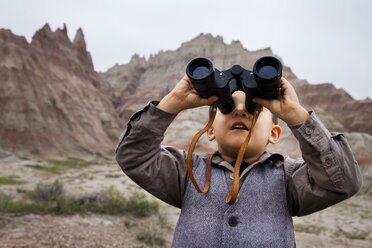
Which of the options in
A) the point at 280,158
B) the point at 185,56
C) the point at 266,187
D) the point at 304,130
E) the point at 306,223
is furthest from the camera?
the point at 185,56

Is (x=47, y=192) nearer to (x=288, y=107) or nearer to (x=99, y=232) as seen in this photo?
(x=99, y=232)

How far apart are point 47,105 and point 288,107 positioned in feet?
101

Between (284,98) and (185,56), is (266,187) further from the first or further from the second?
(185,56)

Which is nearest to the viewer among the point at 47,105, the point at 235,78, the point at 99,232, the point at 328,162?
the point at 328,162

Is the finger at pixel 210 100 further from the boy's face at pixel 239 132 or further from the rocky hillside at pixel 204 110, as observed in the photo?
the rocky hillside at pixel 204 110

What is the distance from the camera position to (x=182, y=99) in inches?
62.4

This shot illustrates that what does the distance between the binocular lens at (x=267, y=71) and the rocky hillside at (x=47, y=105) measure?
25293 mm

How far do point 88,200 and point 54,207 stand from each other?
91 cm

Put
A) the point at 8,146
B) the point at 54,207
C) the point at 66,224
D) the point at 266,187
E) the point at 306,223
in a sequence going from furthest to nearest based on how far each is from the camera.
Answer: the point at 8,146 < the point at 306,223 < the point at 54,207 < the point at 66,224 < the point at 266,187

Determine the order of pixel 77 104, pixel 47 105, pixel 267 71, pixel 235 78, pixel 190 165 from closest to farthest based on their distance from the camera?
pixel 267 71
pixel 190 165
pixel 235 78
pixel 47 105
pixel 77 104

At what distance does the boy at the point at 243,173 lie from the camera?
1342mm

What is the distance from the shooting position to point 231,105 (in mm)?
1690

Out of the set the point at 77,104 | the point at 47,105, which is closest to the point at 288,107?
the point at 47,105

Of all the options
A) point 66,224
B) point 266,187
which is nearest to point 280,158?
point 266,187
